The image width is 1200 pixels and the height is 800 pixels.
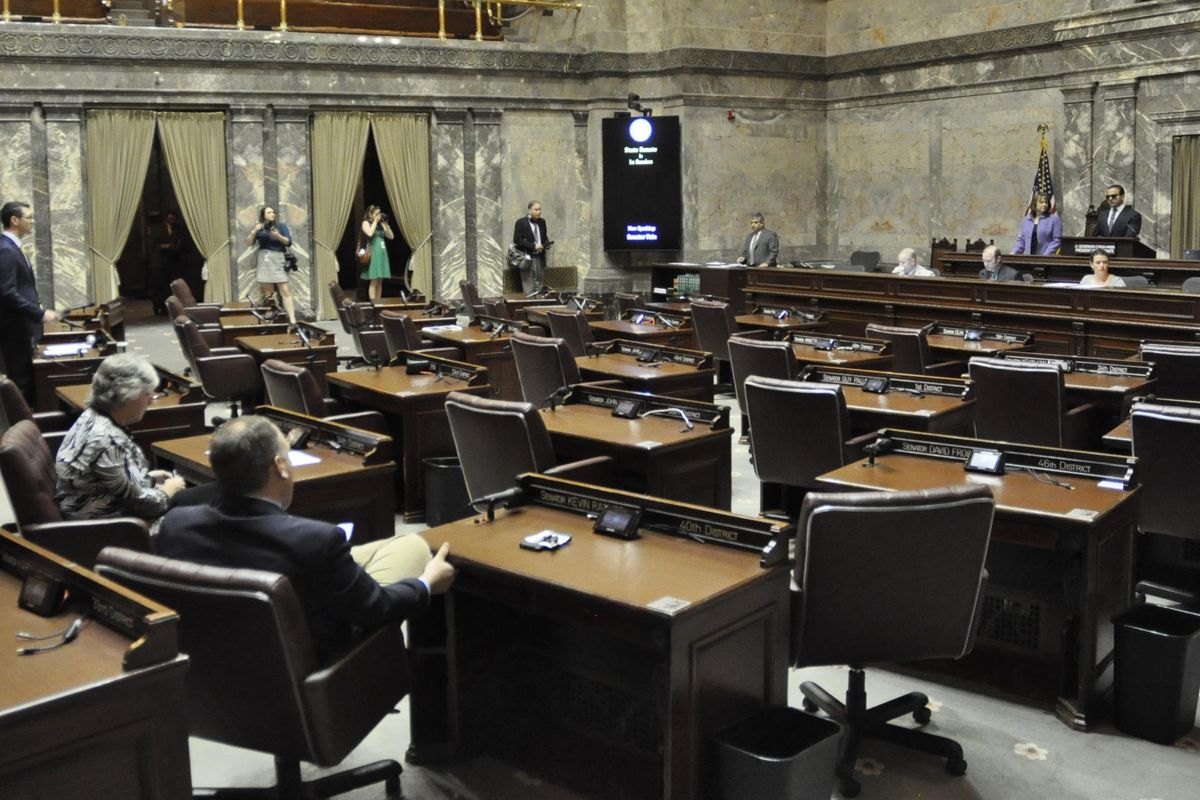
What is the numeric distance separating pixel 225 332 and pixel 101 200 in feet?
21.7

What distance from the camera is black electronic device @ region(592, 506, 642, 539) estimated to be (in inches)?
128

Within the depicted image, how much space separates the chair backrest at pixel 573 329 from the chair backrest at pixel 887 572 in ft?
17.7

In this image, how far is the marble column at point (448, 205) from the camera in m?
16.1

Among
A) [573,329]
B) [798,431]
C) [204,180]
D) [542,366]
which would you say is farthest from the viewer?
[204,180]

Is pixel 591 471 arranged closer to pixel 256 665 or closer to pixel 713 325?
pixel 256 665

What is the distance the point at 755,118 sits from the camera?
54.9ft

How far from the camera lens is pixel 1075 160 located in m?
13.6

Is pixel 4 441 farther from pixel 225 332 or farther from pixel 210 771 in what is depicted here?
pixel 225 332

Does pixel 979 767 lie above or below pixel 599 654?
below

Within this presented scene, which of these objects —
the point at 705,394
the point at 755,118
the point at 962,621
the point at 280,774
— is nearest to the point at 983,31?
the point at 755,118

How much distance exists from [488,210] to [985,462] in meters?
13.0

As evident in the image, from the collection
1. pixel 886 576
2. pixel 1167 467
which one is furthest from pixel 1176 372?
pixel 886 576

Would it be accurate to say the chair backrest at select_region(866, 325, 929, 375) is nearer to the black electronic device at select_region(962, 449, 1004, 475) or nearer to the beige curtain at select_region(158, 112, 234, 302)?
the black electronic device at select_region(962, 449, 1004, 475)

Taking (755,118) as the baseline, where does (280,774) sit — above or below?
below
